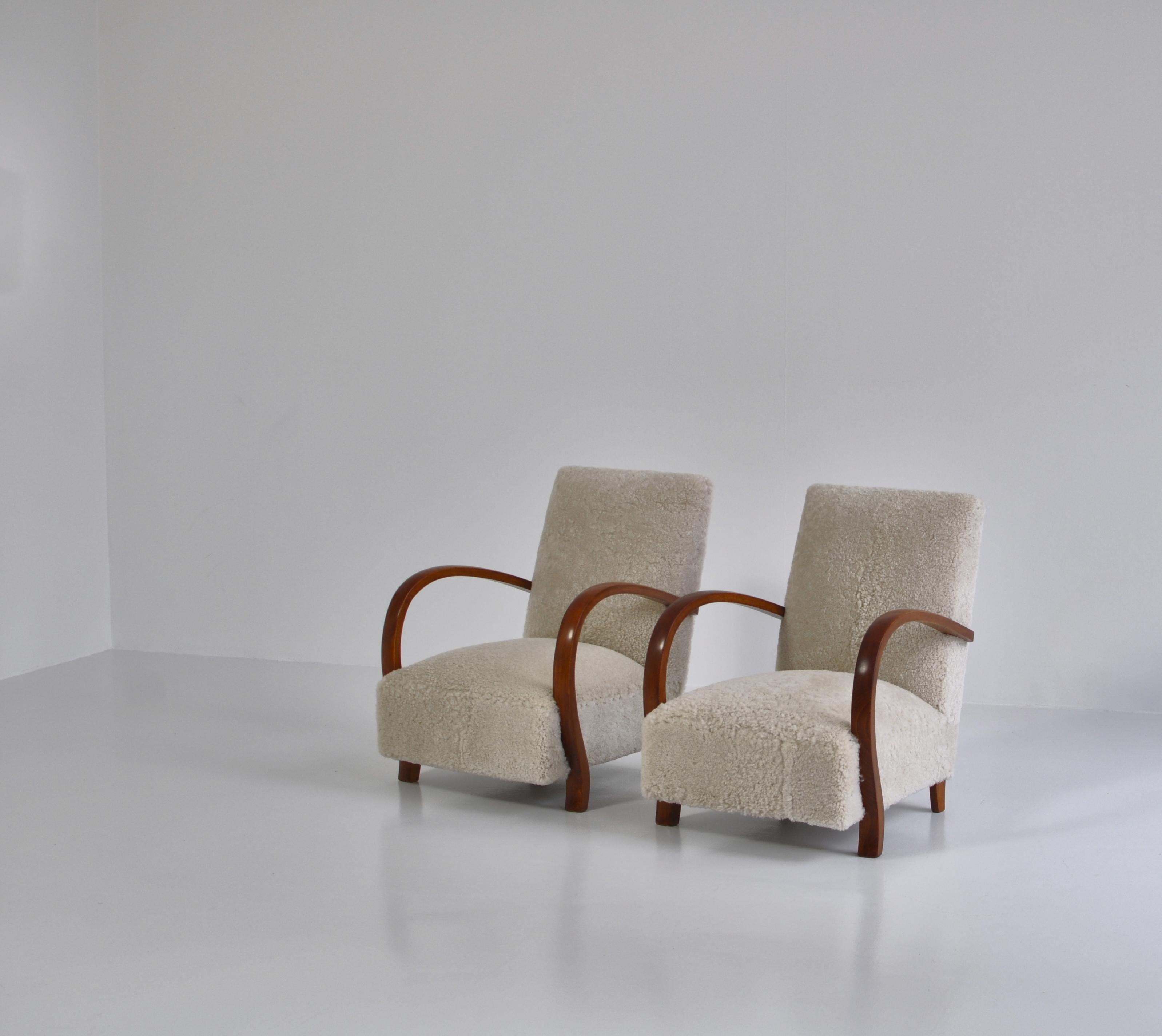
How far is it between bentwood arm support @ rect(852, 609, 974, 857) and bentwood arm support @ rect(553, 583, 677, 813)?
71 centimetres

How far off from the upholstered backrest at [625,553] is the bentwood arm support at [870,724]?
0.75 m

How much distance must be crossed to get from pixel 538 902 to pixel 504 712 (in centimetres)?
70

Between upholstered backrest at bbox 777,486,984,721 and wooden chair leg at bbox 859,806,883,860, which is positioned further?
upholstered backrest at bbox 777,486,984,721

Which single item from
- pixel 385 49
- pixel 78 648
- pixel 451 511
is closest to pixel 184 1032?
pixel 451 511

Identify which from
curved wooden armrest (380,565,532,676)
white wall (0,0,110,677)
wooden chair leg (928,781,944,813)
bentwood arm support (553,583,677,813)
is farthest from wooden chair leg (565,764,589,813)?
white wall (0,0,110,677)

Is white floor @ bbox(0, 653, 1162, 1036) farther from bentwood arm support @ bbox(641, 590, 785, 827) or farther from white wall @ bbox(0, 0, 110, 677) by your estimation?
white wall @ bbox(0, 0, 110, 677)

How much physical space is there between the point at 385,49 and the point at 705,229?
154 centimetres

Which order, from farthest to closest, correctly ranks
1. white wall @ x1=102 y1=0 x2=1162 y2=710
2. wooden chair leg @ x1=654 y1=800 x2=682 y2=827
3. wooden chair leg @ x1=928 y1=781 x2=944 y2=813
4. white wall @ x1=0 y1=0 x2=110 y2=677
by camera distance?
1. white wall @ x1=0 y1=0 x2=110 y2=677
2. white wall @ x1=102 y1=0 x2=1162 y2=710
3. wooden chair leg @ x1=928 y1=781 x2=944 y2=813
4. wooden chair leg @ x1=654 y1=800 x2=682 y2=827

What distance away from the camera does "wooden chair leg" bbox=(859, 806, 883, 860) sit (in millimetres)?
2875

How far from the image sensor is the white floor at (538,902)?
2129 millimetres

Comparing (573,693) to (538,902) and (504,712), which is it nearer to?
(504,712)

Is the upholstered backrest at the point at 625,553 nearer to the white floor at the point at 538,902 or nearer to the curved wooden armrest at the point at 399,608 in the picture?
the curved wooden armrest at the point at 399,608

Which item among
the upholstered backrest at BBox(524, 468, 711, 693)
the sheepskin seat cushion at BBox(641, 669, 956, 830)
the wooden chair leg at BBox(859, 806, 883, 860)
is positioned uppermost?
the upholstered backrest at BBox(524, 468, 711, 693)

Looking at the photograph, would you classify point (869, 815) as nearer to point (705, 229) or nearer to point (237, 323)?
point (705, 229)
